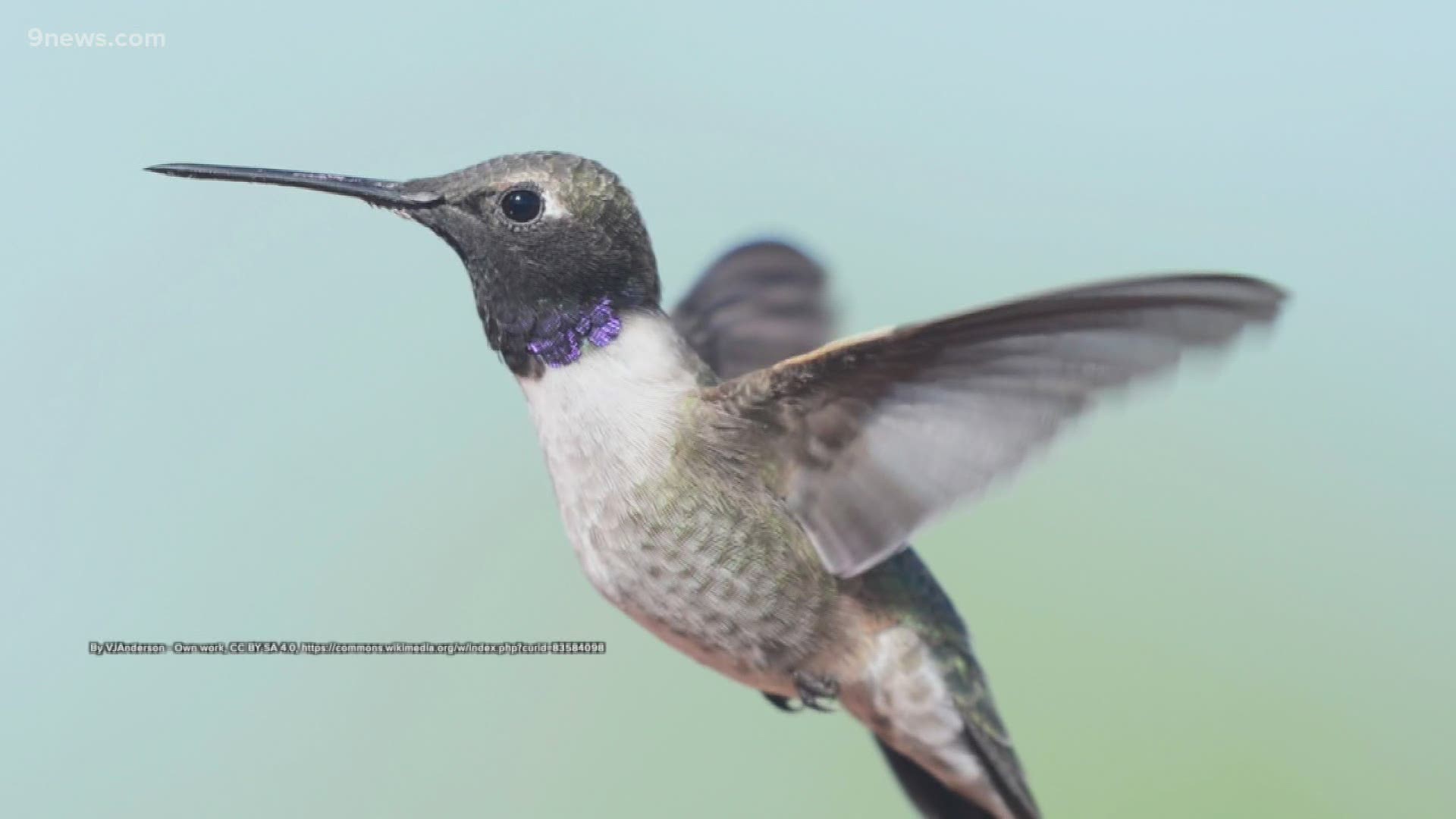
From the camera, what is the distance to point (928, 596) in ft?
3.31

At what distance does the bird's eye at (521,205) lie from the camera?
89 cm

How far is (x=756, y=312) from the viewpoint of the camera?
129 cm

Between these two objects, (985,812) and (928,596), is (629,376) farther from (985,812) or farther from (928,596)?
(985,812)

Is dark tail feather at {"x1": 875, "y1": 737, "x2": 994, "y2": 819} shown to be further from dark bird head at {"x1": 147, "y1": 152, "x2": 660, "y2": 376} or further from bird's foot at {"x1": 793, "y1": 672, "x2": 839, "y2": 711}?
dark bird head at {"x1": 147, "y1": 152, "x2": 660, "y2": 376}

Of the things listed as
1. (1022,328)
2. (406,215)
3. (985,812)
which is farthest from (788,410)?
(985,812)

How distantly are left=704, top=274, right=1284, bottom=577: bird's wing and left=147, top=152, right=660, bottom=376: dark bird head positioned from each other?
0.11m

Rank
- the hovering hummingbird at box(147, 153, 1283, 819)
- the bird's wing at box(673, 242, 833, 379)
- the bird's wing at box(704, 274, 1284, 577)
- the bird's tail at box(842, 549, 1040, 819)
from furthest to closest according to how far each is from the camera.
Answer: the bird's wing at box(673, 242, 833, 379) → the bird's tail at box(842, 549, 1040, 819) → the hovering hummingbird at box(147, 153, 1283, 819) → the bird's wing at box(704, 274, 1284, 577)

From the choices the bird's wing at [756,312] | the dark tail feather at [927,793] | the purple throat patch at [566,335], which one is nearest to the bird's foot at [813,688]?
the dark tail feather at [927,793]

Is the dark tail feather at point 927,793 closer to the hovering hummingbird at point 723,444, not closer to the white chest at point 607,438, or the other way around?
the hovering hummingbird at point 723,444

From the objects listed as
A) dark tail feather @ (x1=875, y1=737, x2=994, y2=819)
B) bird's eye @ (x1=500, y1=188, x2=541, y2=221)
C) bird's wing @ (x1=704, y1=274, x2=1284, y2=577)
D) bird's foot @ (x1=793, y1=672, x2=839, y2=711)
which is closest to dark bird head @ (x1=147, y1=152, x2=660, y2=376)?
bird's eye @ (x1=500, y1=188, x2=541, y2=221)

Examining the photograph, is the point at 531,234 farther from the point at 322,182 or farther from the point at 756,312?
the point at 756,312

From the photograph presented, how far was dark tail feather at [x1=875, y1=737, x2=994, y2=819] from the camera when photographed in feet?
3.53

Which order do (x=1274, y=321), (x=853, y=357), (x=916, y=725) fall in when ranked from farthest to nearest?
(x=916, y=725)
(x=853, y=357)
(x=1274, y=321)

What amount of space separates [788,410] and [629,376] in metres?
0.12
